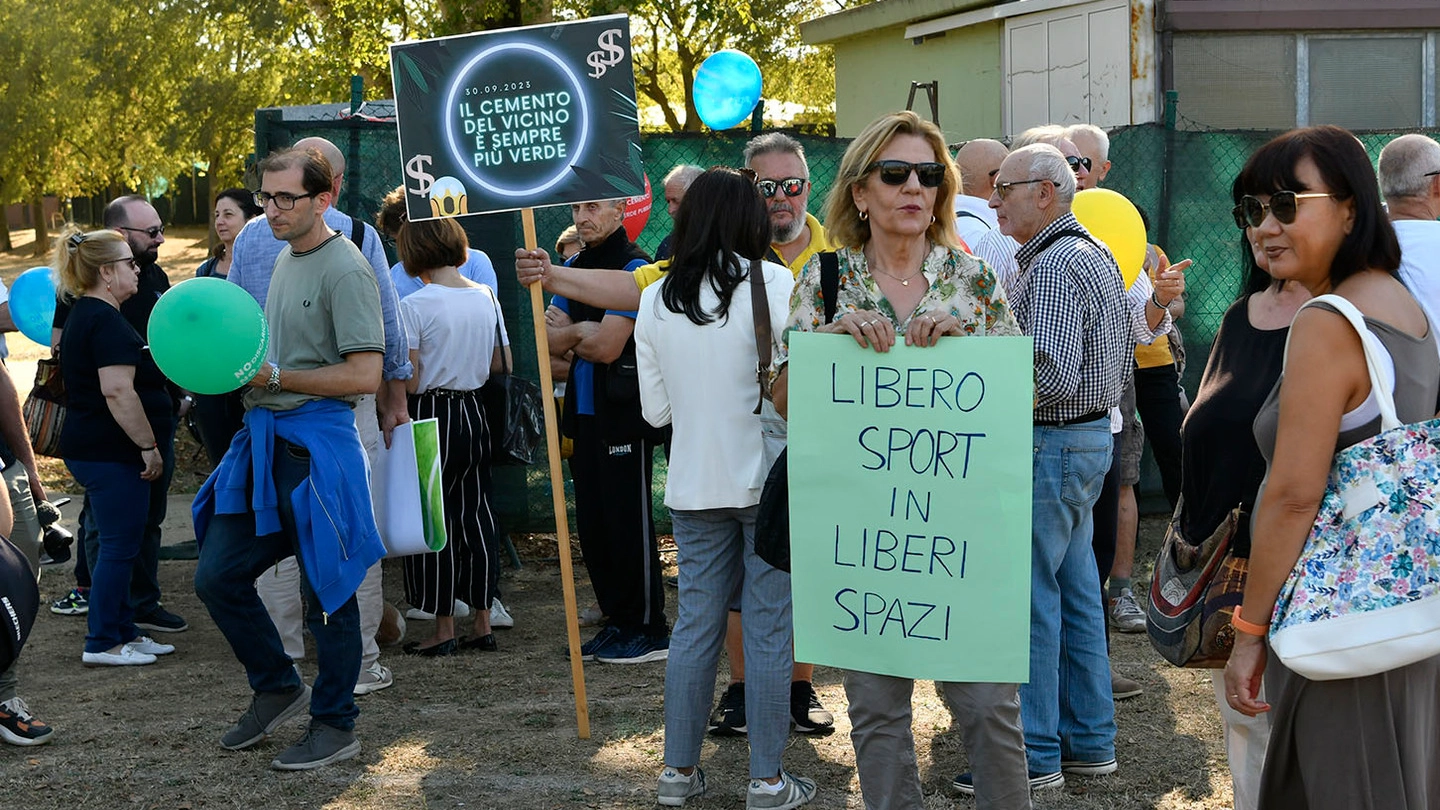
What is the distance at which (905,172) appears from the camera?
3500mm

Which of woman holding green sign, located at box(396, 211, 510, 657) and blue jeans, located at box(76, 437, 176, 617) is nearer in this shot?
woman holding green sign, located at box(396, 211, 510, 657)

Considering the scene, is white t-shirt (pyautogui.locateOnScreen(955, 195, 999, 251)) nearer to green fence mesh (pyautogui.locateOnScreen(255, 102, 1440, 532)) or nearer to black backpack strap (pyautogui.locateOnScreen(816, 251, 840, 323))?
black backpack strap (pyautogui.locateOnScreen(816, 251, 840, 323))

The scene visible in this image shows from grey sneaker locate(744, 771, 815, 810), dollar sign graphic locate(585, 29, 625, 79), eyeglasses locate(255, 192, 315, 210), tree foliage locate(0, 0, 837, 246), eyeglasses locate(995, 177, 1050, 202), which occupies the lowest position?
grey sneaker locate(744, 771, 815, 810)

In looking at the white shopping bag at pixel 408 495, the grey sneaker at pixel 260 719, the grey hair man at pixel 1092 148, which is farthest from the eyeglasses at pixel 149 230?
the grey hair man at pixel 1092 148

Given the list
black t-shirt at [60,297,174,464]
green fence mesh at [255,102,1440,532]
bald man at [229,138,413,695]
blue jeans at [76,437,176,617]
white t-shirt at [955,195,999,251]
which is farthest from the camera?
green fence mesh at [255,102,1440,532]

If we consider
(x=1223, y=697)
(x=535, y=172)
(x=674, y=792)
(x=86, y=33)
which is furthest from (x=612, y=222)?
(x=86, y=33)

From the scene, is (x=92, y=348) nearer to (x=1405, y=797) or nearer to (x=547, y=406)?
(x=547, y=406)

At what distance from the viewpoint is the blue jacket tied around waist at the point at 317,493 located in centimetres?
470

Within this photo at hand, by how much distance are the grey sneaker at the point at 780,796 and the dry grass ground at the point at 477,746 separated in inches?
2.7

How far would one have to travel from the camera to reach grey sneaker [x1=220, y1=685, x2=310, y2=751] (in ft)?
16.2

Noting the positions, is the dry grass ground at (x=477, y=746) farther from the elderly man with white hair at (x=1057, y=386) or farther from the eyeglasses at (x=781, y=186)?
the eyeglasses at (x=781, y=186)

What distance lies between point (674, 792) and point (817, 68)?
93.5ft

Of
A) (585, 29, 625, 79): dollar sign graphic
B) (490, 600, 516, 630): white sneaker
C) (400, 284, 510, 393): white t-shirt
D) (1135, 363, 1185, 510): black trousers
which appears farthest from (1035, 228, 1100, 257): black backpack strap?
(490, 600, 516, 630): white sneaker

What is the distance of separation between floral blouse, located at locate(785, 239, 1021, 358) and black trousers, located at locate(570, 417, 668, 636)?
103 inches
